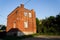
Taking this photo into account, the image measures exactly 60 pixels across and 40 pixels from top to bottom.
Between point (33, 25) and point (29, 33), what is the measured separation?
9.36 ft

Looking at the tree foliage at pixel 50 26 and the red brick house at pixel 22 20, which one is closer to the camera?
the red brick house at pixel 22 20

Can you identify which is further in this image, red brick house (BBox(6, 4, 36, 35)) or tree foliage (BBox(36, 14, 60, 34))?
tree foliage (BBox(36, 14, 60, 34))

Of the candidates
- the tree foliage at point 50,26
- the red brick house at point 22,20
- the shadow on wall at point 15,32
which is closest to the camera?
the shadow on wall at point 15,32

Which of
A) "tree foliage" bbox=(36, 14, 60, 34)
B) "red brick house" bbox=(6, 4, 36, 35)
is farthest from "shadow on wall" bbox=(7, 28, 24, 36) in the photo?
"tree foliage" bbox=(36, 14, 60, 34)

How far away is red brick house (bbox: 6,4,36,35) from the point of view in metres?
38.6

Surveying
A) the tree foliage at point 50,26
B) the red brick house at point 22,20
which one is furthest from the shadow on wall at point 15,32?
the tree foliage at point 50,26

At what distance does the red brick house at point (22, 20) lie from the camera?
38.6m

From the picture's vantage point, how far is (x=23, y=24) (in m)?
38.7

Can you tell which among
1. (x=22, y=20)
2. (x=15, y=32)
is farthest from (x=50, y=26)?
(x=15, y=32)

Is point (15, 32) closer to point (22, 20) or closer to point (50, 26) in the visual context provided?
point (22, 20)

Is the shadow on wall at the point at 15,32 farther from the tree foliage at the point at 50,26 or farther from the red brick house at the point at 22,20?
the tree foliage at the point at 50,26

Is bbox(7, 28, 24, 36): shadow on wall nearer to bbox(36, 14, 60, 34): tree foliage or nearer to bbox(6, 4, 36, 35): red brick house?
bbox(6, 4, 36, 35): red brick house

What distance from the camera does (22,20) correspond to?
127ft

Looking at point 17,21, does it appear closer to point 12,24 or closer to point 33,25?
point 12,24
